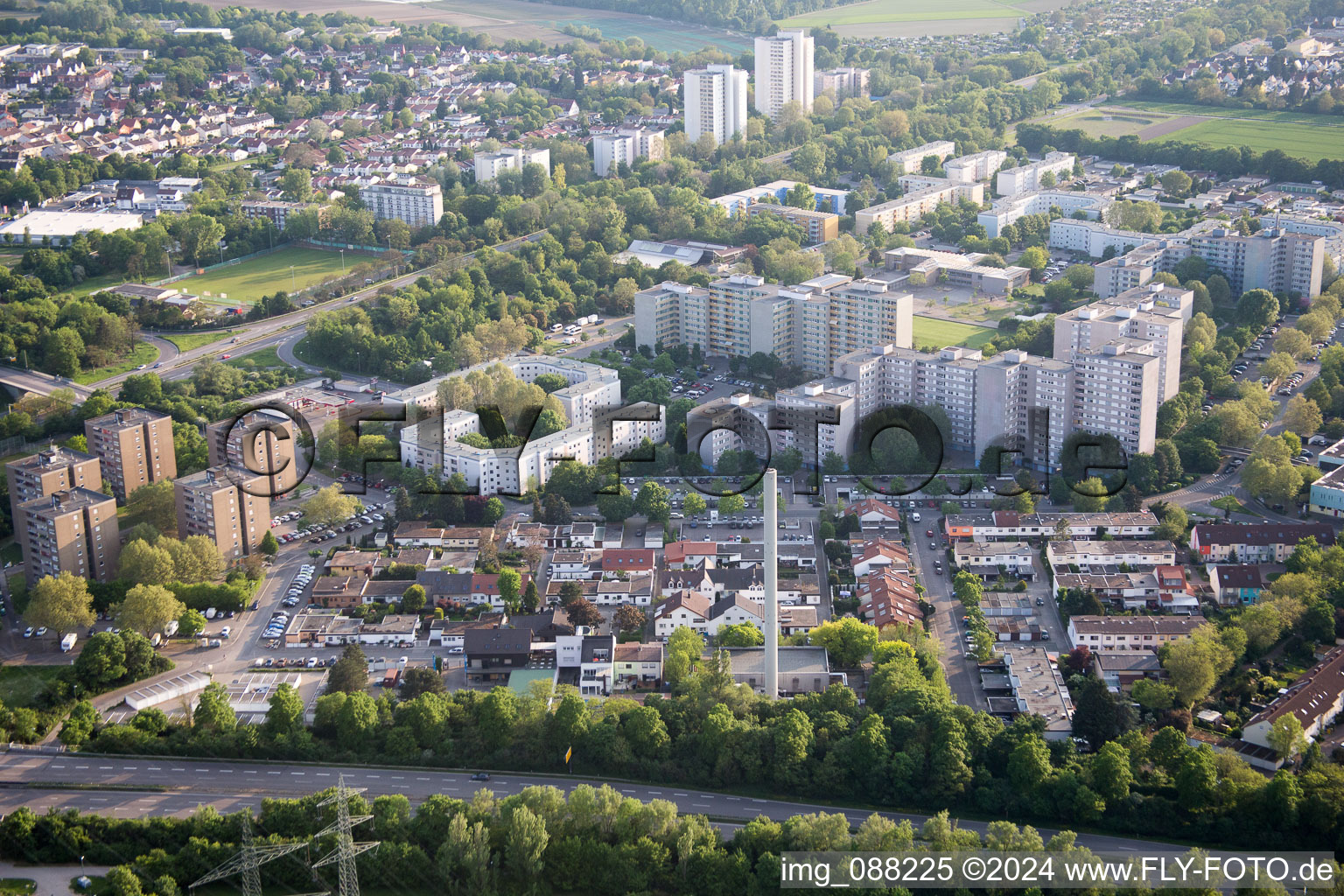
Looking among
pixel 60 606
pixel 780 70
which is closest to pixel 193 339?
pixel 60 606

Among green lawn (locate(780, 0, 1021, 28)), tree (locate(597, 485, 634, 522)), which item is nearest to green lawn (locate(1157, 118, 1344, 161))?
green lawn (locate(780, 0, 1021, 28))

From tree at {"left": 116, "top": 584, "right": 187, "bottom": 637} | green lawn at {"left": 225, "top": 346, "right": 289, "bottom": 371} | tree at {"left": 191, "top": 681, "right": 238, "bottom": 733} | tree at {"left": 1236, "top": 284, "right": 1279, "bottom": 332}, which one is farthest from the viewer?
tree at {"left": 1236, "top": 284, "right": 1279, "bottom": 332}

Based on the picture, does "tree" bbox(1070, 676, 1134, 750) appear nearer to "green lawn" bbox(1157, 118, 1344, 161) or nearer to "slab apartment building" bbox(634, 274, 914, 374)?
"slab apartment building" bbox(634, 274, 914, 374)

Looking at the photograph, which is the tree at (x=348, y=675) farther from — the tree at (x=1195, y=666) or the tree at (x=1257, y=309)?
the tree at (x=1257, y=309)

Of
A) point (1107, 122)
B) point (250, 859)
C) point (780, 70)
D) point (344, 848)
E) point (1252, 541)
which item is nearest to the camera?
point (344, 848)

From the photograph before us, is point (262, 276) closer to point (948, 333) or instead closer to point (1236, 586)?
point (948, 333)

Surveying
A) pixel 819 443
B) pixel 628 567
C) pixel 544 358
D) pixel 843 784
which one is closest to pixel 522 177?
pixel 544 358

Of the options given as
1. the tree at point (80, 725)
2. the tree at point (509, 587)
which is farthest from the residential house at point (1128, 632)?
the tree at point (80, 725)
